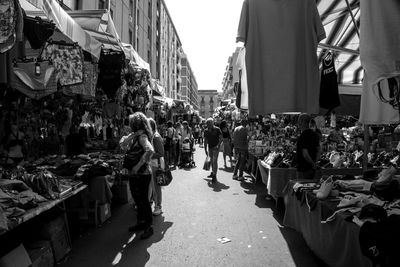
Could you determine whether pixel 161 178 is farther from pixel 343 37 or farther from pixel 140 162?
pixel 343 37

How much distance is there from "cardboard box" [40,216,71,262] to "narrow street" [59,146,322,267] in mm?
132

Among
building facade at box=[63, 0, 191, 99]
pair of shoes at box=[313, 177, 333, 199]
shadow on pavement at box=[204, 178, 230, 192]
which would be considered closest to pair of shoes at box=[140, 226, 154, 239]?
pair of shoes at box=[313, 177, 333, 199]

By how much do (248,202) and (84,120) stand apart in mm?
7305

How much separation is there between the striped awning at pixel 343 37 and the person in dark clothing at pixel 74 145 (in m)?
6.58

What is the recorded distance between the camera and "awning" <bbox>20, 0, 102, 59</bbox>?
4.41 m

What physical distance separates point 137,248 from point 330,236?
9.27 feet

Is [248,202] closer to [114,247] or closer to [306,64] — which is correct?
[114,247]

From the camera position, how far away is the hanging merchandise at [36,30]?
407cm

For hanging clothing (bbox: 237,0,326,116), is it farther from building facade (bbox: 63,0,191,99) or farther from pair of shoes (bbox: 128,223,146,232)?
building facade (bbox: 63,0,191,99)

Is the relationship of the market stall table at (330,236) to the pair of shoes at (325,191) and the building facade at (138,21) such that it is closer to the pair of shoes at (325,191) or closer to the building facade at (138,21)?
the pair of shoes at (325,191)

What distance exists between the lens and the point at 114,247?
4.96 m

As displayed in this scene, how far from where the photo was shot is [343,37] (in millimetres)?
6633

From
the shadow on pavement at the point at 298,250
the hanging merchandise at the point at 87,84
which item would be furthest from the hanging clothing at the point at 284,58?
the hanging merchandise at the point at 87,84

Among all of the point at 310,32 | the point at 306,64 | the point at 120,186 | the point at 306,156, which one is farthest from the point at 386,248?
the point at 120,186
